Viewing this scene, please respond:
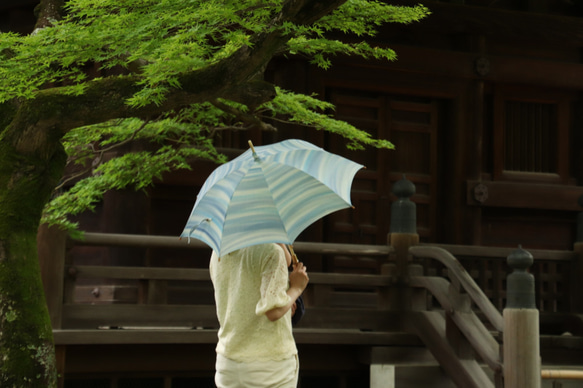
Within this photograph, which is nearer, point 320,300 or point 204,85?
point 204,85

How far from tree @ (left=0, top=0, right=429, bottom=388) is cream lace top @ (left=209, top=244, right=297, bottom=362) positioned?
82.8 inches

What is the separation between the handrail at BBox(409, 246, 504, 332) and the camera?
29.1 ft


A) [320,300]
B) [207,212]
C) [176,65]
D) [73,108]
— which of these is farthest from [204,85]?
[320,300]

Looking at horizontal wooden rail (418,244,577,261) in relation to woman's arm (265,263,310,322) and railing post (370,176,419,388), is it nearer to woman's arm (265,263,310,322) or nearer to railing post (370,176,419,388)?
railing post (370,176,419,388)

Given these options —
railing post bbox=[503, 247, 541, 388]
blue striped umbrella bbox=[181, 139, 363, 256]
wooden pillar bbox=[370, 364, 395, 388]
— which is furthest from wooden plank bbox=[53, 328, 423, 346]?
blue striped umbrella bbox=[181, 139, 363, 256]

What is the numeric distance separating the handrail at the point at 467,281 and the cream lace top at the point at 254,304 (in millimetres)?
4488

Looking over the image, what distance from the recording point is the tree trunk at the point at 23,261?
24.1 ft

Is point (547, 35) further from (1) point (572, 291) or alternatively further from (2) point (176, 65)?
(2) point (176, 65)

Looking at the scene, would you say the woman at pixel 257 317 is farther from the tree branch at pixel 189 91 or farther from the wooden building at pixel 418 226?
the wooden building at pixel 418 226

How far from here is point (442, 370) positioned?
374 inches

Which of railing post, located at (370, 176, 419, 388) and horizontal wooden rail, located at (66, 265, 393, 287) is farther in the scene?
railing post, located at (370, 176, 419, 388)

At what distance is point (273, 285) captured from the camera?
15.1 ft

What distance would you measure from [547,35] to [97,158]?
6.14 meters

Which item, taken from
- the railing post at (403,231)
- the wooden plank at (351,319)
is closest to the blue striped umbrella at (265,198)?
the wooden plank at (351,319)
